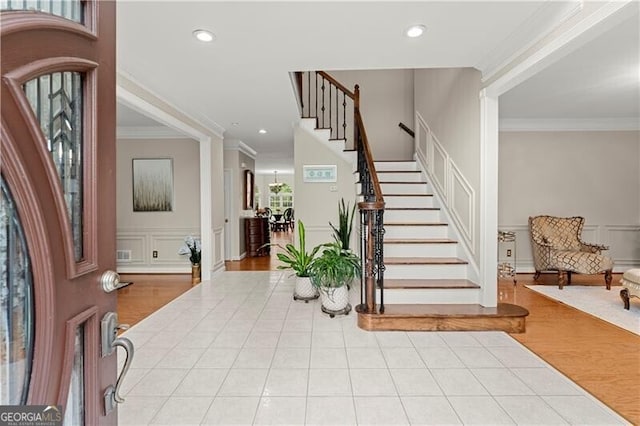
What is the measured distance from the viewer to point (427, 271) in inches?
141

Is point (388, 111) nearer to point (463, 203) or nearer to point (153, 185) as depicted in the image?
point (463, 203)

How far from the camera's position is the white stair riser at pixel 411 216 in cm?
430

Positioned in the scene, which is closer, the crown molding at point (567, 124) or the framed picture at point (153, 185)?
the crown molding at point (567, 124)

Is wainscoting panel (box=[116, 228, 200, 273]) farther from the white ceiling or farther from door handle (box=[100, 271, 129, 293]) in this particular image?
door handle (box=[100, 271, 129, 293])

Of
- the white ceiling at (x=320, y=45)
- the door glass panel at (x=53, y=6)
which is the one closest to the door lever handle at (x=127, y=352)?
the door glass panel at (x=53, y=6)

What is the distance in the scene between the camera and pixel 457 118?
3.69 metres

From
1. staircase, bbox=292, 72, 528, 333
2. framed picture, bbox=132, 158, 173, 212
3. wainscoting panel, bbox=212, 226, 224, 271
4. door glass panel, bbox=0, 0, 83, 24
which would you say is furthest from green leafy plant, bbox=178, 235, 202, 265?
door glass panel, bbox=0, 0, 83, 24

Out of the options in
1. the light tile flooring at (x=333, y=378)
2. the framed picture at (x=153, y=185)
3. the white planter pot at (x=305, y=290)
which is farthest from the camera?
the framed picture at (x=153, y=185)

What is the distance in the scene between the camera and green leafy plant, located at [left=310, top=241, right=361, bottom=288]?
3.32 m

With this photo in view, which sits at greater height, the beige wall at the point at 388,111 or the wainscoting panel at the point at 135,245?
the beige wall at the point at 388,111

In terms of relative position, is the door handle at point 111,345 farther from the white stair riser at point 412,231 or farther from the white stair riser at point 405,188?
the white stair riser at point 405,188

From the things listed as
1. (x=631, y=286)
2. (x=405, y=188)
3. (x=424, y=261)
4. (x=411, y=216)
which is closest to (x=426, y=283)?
(x=424, y=261)

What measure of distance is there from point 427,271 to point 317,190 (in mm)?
2447

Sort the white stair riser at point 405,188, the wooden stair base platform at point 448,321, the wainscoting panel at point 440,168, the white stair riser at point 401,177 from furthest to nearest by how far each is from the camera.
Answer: the white stair riser at point 401,177 < the white stair riser at point 405,188 < the wainscoting panel at point 440,168 < the wooden stair base platform at point 448,321
